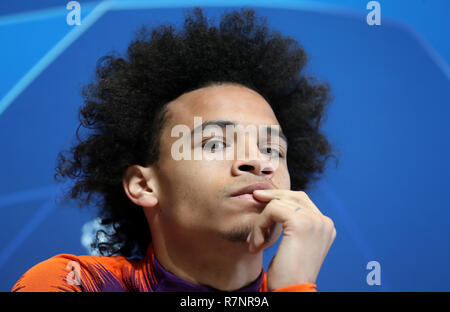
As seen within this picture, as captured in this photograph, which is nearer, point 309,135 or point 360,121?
point 309,135

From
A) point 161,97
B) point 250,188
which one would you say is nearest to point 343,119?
point 161,97

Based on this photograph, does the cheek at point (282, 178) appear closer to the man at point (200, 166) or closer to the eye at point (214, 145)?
the man at point (200, 166)

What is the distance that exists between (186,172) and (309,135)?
931 mm

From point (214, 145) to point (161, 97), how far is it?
450mm

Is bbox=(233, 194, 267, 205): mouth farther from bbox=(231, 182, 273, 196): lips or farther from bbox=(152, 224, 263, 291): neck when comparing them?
bbox=(152, 224, 263, 291): neck

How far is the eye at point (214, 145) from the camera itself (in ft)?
5.17

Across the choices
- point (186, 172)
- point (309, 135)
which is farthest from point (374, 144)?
point (186, 172)

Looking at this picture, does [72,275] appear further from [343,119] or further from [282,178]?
[343,119]

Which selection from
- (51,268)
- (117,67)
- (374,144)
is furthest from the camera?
(374,144)

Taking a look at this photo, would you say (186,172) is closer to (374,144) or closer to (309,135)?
(309,135)

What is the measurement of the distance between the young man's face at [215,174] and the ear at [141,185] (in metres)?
0.04

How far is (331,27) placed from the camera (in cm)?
250

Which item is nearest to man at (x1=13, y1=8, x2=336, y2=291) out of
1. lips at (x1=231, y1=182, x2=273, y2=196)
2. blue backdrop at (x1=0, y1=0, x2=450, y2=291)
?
lips at (x1=231, y1=182, x2=273, y2=196)

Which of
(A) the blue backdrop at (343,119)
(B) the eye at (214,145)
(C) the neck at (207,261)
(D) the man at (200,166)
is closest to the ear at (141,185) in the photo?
(D) the man at (200,166)
